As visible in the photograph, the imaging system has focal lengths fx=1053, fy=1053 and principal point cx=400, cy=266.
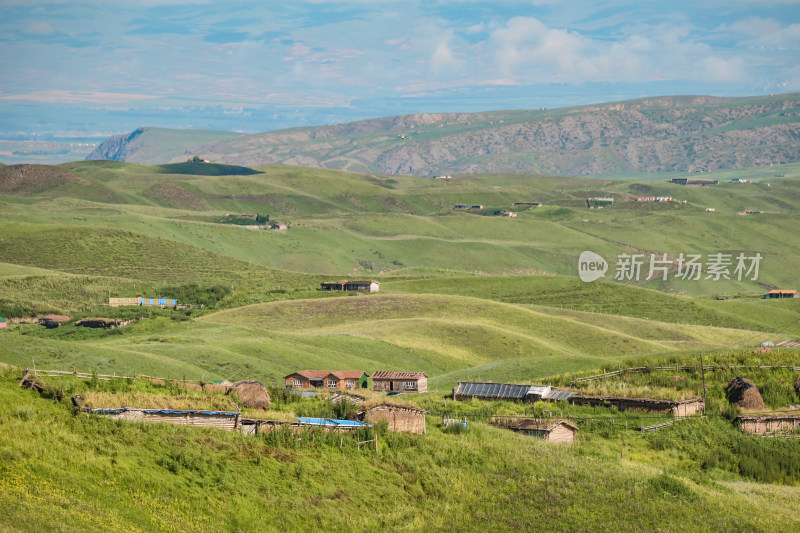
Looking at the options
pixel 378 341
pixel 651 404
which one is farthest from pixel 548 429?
pixel 378 341

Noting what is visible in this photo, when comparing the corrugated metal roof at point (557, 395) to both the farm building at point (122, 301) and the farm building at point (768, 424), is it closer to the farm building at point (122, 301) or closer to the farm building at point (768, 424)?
the farm building at point (768, 424)

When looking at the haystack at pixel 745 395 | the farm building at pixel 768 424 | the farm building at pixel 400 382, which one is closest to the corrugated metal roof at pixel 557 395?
the haystack at pixel 745 395

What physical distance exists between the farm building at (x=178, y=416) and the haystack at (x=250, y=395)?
4000 millimetres

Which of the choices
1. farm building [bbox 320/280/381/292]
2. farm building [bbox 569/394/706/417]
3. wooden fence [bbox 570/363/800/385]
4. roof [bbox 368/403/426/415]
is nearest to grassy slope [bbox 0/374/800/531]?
roof [bbox 368/403/426/415]

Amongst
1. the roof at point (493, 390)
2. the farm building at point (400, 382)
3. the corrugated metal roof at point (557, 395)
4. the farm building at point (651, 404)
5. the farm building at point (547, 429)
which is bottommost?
the farm building at point (400, 382)

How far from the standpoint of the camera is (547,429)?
43.3 meters

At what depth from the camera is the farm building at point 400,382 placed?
217ft

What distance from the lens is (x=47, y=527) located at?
23.2 m

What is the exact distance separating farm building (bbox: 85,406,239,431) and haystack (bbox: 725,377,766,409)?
27.5m

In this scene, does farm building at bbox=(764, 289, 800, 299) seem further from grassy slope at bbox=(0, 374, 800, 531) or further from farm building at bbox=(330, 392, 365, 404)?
grassy slope at bbox=(0, 374, 800, 531)

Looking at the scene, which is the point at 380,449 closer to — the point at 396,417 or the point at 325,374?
the point at 396,417

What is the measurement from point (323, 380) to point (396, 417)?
90.5 feet

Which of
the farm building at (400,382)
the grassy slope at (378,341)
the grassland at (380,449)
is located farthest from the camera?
the grassy slope at (378,341)

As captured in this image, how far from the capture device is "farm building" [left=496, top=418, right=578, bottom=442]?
43.4 meters
